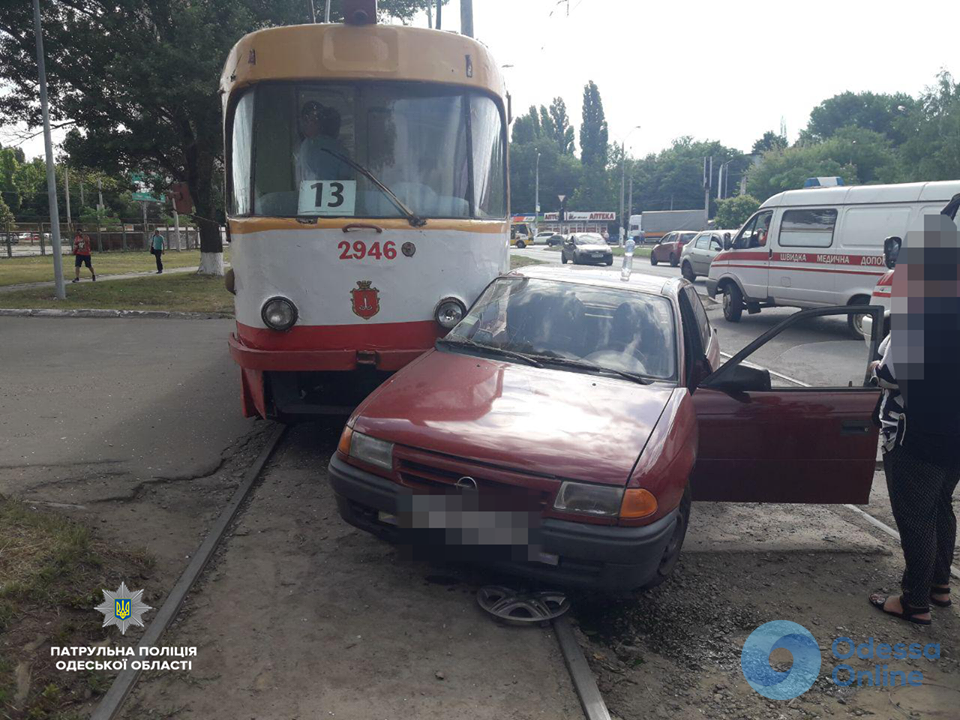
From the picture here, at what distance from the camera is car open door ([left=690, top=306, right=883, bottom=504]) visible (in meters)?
4.41

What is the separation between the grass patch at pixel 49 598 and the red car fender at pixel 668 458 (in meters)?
2.33

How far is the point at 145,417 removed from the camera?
7191 millimetres

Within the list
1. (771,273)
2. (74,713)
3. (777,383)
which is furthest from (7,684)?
(771,273)

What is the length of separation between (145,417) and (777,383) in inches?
218

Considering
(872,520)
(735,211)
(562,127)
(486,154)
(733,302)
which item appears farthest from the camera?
(562,127)

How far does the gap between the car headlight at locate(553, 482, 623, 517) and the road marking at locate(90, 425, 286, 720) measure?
184 cm

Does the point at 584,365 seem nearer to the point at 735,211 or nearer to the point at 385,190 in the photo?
the point at 385,190

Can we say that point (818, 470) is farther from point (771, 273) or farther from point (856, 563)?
point (771, 273)

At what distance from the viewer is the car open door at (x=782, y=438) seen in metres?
4.41

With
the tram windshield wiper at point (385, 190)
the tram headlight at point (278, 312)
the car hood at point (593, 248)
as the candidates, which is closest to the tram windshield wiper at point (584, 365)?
the tram windshield wiper at point (385, 190)

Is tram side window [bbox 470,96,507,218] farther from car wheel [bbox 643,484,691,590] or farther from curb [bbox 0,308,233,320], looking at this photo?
curb [bbox 0,308,233,320]

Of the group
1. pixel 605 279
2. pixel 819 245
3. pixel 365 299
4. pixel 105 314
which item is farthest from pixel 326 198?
pixel 105 314

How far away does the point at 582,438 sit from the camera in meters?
3.63

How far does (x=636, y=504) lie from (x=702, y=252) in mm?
21996
